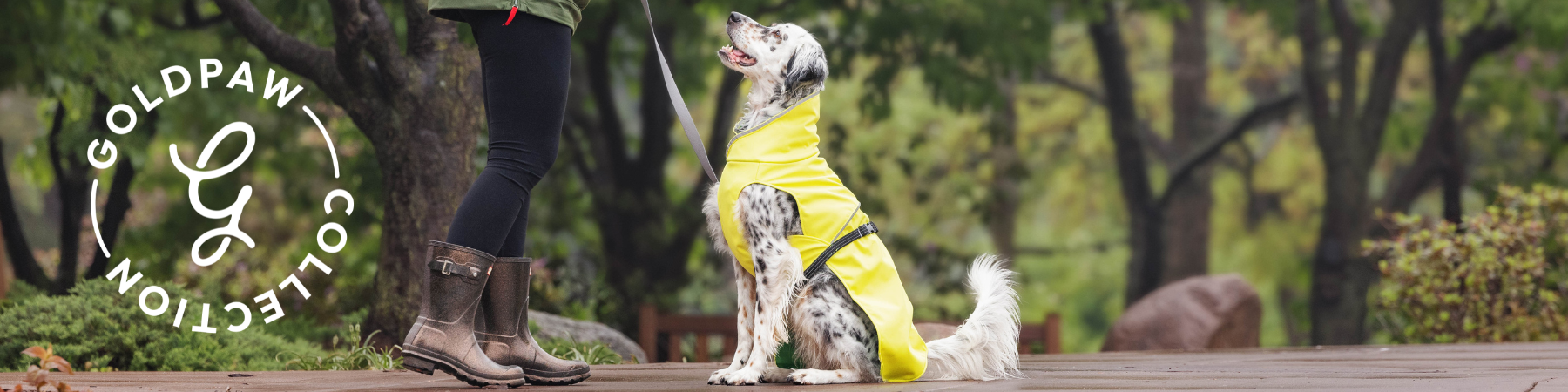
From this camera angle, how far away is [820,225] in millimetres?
3389

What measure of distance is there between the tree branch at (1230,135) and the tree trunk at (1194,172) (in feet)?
10.3

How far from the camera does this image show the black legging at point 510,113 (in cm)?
311

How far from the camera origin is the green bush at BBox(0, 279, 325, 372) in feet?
15.7

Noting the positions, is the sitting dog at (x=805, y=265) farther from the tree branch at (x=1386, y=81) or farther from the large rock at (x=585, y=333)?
the tree branch at (x=1386, y=81)

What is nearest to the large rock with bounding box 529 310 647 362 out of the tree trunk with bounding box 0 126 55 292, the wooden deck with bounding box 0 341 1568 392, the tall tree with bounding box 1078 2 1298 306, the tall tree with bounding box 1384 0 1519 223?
the wooden deck with bounding box 0 341 1568 392

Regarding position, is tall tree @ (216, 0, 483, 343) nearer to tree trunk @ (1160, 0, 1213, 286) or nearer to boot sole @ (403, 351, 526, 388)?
boot sole @ (403, 351, 526, 388)

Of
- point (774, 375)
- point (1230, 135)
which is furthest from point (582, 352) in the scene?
point (1230, 135)

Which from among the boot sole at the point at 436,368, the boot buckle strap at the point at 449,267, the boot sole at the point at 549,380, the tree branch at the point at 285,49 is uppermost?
the tree branch at the point at 285,49

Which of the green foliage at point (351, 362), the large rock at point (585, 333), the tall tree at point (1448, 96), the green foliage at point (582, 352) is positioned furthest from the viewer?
the tall tree at point (1448, 96)

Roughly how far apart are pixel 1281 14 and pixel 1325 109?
2277mm

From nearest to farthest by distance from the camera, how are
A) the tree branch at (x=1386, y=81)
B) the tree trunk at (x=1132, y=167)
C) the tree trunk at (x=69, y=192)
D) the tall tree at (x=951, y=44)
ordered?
the tree trunk at (x=69, y=192) < the tall tree at (x=951, y=44) < the tree branch at (x=1386, y=81) < the tree trunk at (x=1132, y=167)

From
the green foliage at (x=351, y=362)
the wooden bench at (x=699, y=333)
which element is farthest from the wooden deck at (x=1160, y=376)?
the wooden bench at (x=699, y=333)

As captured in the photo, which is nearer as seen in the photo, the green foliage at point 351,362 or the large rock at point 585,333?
the green foliage at point 351,362

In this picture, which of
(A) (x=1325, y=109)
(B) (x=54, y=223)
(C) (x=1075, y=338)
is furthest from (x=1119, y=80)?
(B) (x=54, y=223)
